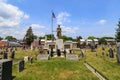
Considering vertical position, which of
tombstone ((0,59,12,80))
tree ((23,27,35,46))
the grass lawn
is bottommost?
the grass lawn

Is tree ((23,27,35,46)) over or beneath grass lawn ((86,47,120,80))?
over

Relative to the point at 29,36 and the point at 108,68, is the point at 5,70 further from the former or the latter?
the point at 29,36

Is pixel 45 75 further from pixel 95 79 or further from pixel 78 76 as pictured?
pixel 95 79

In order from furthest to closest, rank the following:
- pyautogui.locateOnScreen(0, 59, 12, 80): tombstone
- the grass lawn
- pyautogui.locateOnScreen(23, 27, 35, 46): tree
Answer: pyautogui.locateOnScreen(23, 27, 35, 46): tree → the grass lawn → pyautogui.locateOnScreen(0, 59, 12, 80): tombstone

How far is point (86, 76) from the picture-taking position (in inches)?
639

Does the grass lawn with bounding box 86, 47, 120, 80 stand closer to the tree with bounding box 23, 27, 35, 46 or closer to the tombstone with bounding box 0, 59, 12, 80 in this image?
the tombstone with bounding box 0, 59, 12, 80

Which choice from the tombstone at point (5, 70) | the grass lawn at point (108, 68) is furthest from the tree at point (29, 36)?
the tombstone at point (5, 70)

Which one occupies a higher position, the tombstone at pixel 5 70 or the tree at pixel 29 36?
the tree at pixel 29 36

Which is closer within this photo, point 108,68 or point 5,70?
point 5,70

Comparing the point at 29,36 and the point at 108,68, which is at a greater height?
the point at 29,36

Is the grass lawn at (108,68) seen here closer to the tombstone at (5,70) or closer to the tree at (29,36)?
the tombstone at (5,70)

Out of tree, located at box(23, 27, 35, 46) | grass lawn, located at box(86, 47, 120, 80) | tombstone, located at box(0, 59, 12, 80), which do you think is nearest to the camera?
tombstone, located at box(0, 59, 12, 80)

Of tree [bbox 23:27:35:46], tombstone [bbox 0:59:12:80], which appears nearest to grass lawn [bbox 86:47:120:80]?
tombstone [bbox 0:59:12:80]

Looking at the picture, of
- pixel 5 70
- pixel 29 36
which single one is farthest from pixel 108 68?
pixel 29 36
